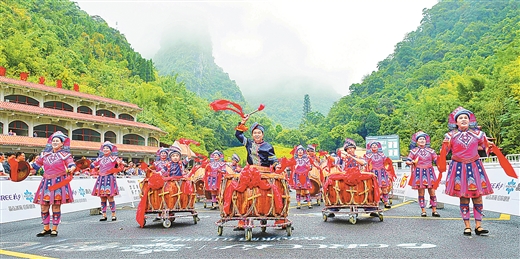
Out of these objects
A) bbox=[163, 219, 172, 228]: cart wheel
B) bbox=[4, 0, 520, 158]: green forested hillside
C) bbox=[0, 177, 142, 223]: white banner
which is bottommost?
bbox=[163, 219, 172, 228]: cart wheel

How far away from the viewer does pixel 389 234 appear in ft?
24.8

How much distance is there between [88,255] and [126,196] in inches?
Answer: 454

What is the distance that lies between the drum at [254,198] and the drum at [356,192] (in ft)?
8.71

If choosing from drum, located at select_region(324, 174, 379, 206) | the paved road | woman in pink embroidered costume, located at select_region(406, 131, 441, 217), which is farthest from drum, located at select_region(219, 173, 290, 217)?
Result: woman in pink embroidered costume, located at select_region(406, 131, 441, 217)

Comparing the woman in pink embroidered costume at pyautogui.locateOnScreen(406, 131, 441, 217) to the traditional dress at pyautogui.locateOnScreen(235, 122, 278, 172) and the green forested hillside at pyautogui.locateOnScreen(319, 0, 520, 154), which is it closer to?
the traditional dress at pyautogui.locateOnScreen(235, 122, 278, 172)

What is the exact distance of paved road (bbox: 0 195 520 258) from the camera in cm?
586

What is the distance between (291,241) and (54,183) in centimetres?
478

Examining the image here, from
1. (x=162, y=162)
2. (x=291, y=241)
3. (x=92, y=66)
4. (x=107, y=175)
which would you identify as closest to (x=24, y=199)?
(x=107, y=175)

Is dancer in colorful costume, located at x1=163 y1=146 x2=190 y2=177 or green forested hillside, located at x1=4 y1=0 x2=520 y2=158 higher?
green forested hillside, located at x1=4 y1=0 x2=520 y2=158

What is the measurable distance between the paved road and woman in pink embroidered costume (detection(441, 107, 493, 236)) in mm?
465

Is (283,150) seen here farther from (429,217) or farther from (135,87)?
(429,217)

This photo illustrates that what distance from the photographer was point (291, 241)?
691 cm

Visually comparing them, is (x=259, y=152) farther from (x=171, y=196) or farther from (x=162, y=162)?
(x=162, y=162)

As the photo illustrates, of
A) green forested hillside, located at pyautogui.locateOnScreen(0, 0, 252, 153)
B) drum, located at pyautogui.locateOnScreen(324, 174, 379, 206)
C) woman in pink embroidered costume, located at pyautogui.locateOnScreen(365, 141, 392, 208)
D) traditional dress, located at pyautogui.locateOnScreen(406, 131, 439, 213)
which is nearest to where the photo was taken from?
drum, located at pyautogui.locateOnScreen(324, 174, 379, 206)
